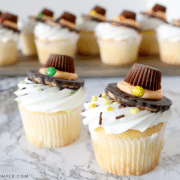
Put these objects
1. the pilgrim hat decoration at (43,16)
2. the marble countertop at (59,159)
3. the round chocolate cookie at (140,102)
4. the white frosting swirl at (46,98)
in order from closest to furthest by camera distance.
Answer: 1. the round chocolate cookie at (140,102)
2. the marble countertop at (59,159)
3. the white frosting swirl at (46,98)
4. the pilgrim hat decoration at (43,16)

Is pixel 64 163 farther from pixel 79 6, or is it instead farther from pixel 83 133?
pixel 79 6

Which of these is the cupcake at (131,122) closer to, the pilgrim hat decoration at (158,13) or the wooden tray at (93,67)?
the wooden tray at (93,67)

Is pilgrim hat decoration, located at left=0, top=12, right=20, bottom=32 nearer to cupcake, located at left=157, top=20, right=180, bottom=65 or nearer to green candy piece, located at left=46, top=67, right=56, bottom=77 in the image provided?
green candy piece, located at left=46, top=67, right=56, bottom=77

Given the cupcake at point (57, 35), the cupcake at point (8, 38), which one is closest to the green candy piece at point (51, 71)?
the cupcake at point (57, 35)

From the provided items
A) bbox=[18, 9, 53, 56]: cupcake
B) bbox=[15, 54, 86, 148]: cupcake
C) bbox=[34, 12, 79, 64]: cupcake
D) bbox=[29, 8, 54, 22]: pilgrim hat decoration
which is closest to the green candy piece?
bbox=[15, 54, 86, 148]: cupcake

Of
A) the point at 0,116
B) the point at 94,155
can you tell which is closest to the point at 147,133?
the point at 94,155

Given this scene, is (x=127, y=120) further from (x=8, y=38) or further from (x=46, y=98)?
(x=8, y=38)
